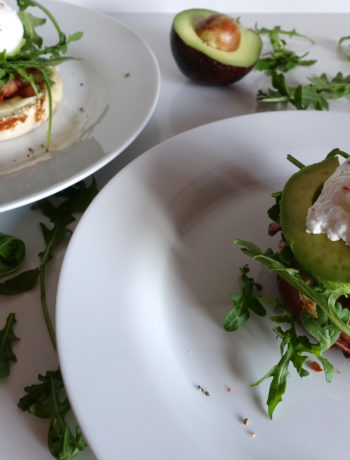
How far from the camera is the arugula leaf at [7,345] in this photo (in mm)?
959

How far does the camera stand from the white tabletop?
2.94 feet

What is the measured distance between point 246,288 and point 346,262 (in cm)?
25

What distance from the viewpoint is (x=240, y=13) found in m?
2.30

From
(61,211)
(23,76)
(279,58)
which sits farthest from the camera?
(279,58)

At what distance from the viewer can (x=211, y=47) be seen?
1641 mm

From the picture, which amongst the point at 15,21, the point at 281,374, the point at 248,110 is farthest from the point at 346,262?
the point at 15,21

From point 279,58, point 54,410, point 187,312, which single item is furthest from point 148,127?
point 54,410

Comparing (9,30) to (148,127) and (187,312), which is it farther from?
(187,312)

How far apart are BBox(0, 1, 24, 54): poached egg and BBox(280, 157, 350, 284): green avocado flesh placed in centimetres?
98

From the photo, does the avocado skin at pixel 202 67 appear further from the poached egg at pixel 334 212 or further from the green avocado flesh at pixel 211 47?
the poached egg at pixel 334 212

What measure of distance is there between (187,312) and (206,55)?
0.90m

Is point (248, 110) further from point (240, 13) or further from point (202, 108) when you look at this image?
point (240, 13)

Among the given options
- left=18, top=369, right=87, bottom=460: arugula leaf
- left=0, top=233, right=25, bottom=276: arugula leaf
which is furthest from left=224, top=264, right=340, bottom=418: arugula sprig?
left=0, top=233, right=25, bottom=276: arugula leaf

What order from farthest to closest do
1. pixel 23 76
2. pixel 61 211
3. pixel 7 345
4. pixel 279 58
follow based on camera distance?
1. pixel 279 58
2. pixel 23 76
3. pixel 61 211
4. pixel 7 345
